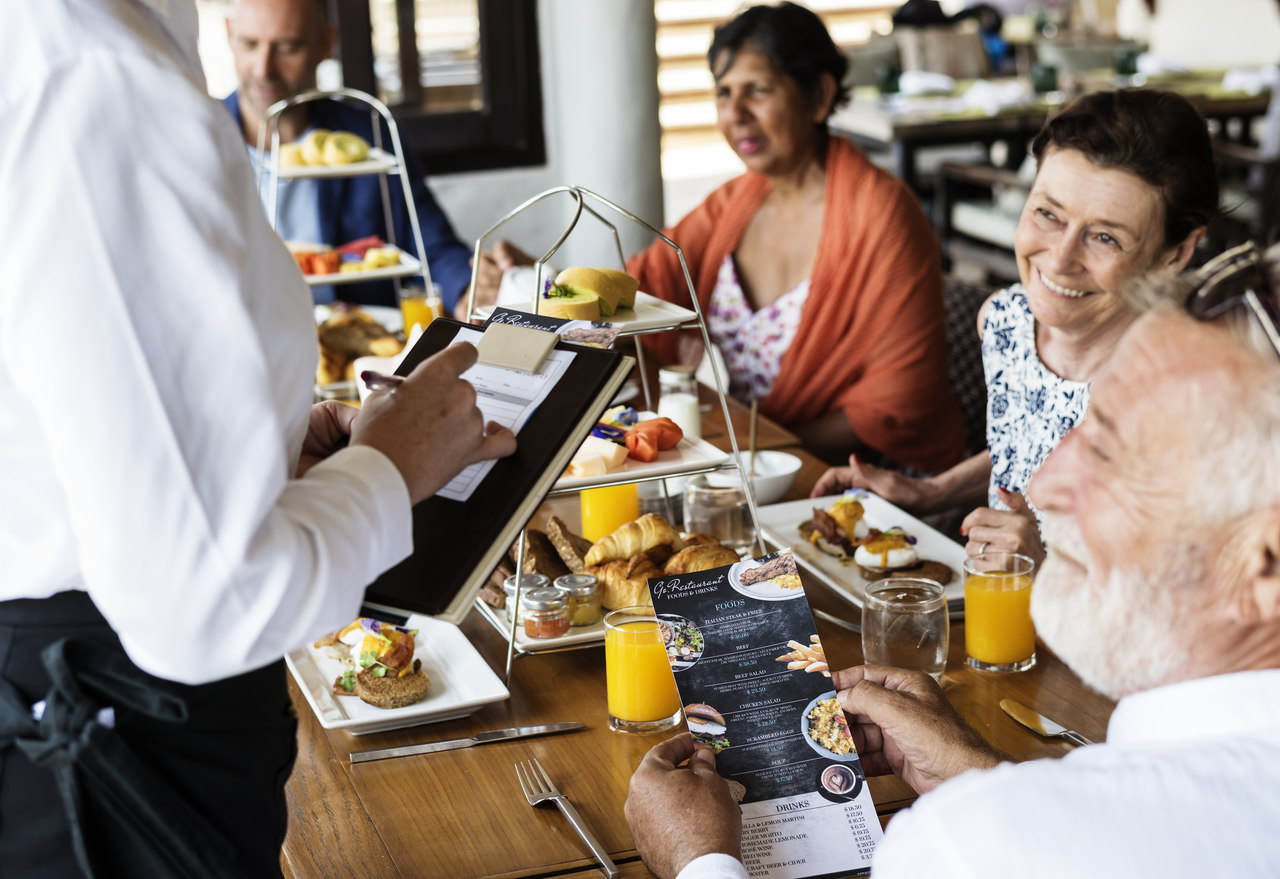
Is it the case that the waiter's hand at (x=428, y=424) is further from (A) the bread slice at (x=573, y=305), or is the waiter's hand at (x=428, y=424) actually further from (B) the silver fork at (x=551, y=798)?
(A) the bread slice at (x=573, y=305)

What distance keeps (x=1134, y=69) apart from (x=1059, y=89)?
1.39 feet

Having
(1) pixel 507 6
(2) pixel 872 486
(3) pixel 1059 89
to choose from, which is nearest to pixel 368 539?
(2) pixel 872 486

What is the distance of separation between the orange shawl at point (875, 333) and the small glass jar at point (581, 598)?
1382mm

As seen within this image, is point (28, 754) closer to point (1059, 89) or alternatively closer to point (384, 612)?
point (384, 612)

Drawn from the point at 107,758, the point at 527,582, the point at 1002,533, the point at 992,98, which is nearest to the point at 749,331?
the point at 1002,533

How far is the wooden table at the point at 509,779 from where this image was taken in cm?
118

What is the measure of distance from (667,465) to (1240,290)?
777 millimetres

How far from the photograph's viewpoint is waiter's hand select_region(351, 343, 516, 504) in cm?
93

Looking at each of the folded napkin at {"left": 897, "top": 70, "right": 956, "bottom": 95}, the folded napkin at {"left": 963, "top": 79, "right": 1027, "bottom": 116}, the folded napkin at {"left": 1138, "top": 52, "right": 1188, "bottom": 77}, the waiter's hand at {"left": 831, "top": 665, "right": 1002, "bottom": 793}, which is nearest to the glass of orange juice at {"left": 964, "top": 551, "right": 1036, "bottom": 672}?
the waiter's hand at {"left": 831, "top": 665, "right": 1002, "bottom": 793}

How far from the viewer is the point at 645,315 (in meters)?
1.61

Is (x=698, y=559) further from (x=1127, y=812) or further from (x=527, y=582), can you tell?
(x=1127, y=812)

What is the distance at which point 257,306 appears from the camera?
2.64 ft

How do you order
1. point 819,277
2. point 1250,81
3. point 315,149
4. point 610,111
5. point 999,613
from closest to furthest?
point 999,613 < point 315,149 < point 819,277 < point 610,111 < point 1250,81

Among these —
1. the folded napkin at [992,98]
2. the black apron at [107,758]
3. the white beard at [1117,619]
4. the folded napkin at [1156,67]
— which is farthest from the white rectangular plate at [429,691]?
the folded napkin at [1156,67]
